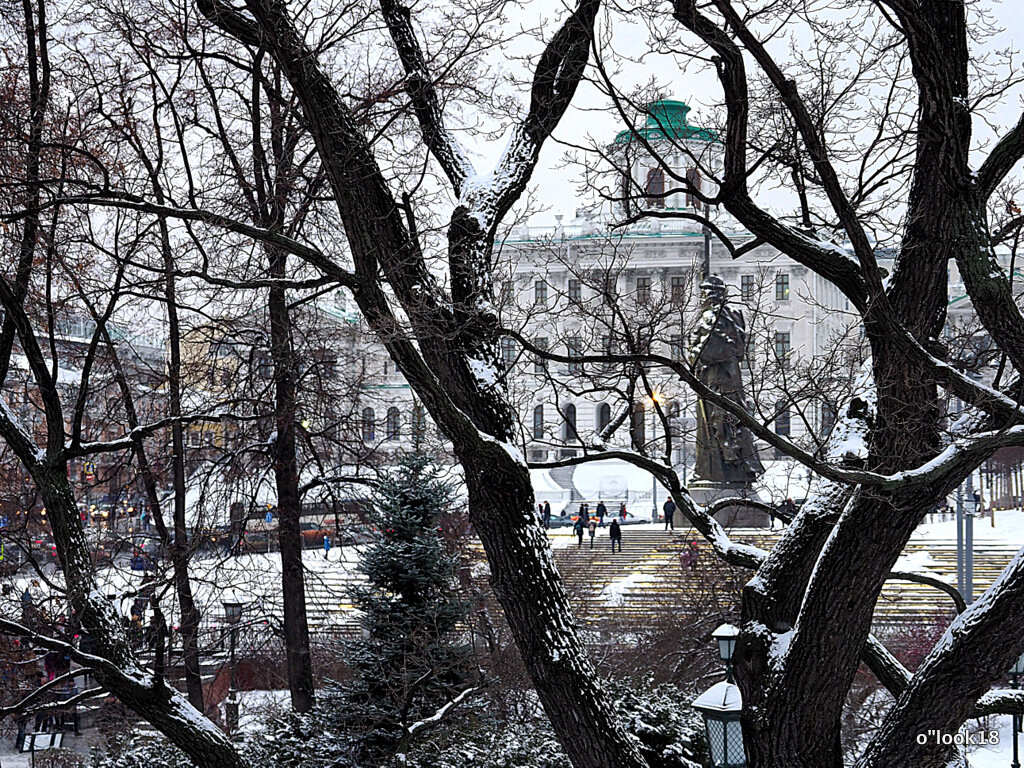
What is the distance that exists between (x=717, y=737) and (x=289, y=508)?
854 centimetres

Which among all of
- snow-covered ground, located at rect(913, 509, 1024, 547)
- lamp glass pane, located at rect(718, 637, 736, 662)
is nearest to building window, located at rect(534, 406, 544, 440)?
lamp glass pane, located at rect(718, 637, 736, 662)

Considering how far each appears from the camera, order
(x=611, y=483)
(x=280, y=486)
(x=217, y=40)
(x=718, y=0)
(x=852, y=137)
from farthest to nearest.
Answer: (x=611, y=483) < (x=280, y=486) < (x=217, y=40) < (x=852, y=137) < (x=718, y=0)

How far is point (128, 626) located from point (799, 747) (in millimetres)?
6209

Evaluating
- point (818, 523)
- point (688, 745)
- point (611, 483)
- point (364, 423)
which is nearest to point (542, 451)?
point (611, 483)

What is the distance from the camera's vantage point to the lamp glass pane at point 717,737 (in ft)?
19.5

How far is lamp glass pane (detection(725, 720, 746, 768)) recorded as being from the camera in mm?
5934

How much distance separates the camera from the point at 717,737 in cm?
595

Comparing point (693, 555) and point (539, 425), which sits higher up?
point (539, 425)

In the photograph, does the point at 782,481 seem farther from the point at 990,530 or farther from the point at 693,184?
the point at 693,184

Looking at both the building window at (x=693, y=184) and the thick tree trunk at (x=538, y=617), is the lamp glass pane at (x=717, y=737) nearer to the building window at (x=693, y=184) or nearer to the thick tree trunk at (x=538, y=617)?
the thick tree trunk at (x=538, y=617)

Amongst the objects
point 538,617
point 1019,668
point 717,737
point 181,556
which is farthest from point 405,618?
point 717,737

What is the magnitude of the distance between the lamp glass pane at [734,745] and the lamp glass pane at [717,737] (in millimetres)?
22

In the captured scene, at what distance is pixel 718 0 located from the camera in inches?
215

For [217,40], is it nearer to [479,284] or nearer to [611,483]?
[479,284]
